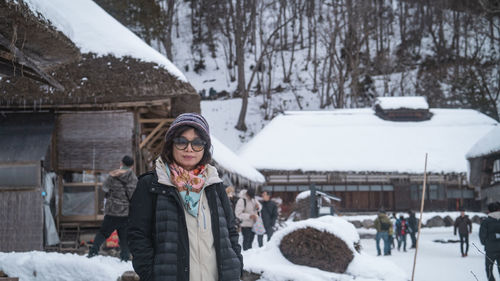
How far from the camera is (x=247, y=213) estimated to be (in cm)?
952

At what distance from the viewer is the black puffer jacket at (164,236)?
246 cm

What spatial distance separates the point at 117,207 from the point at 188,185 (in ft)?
13.8

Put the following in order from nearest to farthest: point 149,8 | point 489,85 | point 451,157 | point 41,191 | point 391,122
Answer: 1. point 41,191
2. point 149,8
3. point 451,157
4. point 391,122
5. point 489,85

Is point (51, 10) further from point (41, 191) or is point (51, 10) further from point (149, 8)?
point (149, 8)

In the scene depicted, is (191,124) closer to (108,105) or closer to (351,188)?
(108,105)

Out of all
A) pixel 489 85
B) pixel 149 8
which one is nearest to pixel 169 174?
pixel 149 8

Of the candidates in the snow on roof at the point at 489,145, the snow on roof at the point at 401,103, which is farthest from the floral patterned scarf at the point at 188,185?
the snow on roof at the point at 401,103

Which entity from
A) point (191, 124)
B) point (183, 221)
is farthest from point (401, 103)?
point (183, 221)

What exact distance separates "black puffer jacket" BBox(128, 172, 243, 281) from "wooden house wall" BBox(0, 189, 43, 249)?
717 cm

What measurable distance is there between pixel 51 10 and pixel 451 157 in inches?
844

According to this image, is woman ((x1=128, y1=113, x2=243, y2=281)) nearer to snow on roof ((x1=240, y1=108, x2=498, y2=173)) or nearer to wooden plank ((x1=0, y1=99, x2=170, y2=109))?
wooden plank ((x1=0, y1=99, x2=170, y2=109))

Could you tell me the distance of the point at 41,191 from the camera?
891 cm

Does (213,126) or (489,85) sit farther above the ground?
(489,85)

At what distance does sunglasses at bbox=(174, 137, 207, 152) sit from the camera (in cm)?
273
